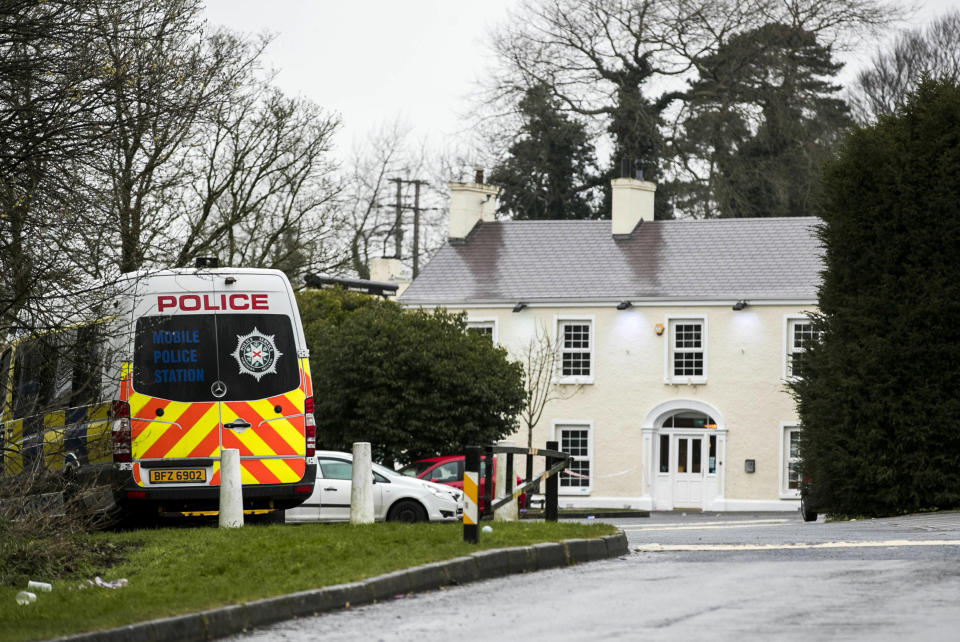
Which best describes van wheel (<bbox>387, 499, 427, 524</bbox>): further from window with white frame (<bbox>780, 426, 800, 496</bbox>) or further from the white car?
window with white frame (<bbox>780, 426, 800, 496</bbox>)

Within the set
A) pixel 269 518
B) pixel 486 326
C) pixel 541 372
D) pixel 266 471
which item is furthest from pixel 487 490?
pixel 486 326

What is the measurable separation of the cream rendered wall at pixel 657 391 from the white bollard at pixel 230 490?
27.8 meters

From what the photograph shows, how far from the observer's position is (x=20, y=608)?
32.4ft

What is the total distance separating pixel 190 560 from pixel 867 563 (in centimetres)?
565

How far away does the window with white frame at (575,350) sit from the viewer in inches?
1730

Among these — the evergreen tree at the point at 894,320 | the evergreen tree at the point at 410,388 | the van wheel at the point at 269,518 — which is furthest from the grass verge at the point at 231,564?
the evergreen tree at the point at 410,388

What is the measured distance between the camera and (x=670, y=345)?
4322 cm

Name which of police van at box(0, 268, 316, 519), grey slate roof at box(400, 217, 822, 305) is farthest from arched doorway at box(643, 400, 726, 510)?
police van at box(0, 268, 316, 519)

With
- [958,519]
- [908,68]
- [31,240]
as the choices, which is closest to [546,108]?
[908,68]

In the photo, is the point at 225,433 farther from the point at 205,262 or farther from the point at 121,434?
the point at 205,262

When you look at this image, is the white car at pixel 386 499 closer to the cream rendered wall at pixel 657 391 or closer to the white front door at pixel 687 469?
the cream rendered wall at pixel 657 391

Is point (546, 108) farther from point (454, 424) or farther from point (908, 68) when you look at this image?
point (454, 424)

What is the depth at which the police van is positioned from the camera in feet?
53.7

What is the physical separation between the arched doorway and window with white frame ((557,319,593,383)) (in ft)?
8.07
